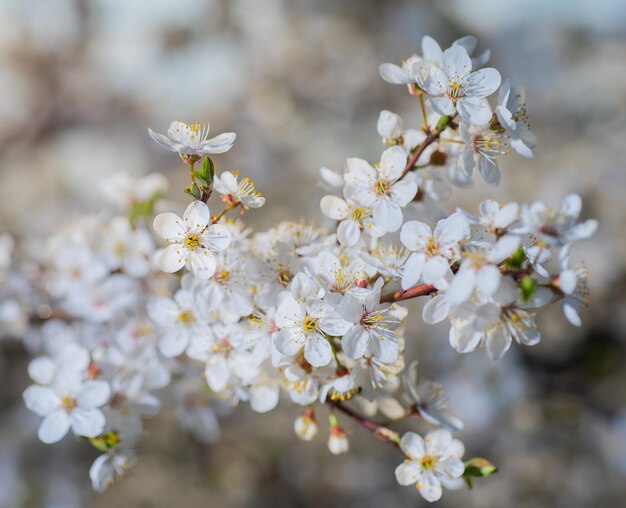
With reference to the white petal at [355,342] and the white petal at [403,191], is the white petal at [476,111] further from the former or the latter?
the white petal at [355,342]

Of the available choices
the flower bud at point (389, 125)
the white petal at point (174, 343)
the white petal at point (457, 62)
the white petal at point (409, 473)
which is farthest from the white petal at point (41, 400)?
the white petal at point (457, 62)

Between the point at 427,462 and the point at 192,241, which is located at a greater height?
the point at 192,241

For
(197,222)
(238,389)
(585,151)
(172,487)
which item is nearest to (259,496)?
(172,487)

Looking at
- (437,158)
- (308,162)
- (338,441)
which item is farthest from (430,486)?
(308,162)

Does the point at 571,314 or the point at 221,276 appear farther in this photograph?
the point at 221,276

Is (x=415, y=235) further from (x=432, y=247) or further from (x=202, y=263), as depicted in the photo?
(x=202, y=263)

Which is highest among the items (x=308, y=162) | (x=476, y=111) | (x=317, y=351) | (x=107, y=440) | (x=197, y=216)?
(x=476, y=111)

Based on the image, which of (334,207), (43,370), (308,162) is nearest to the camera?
(334,207)
